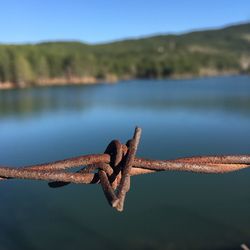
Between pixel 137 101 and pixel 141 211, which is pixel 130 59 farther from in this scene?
pixel 141 211

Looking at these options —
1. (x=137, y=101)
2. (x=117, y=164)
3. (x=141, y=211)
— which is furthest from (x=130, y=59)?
(x=117, y=164)

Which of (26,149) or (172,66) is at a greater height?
(26,149)

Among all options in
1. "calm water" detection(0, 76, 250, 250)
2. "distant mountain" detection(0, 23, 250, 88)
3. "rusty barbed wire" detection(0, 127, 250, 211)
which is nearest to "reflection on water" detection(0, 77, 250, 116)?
"calm water" detection(0, 76, 250, 250)

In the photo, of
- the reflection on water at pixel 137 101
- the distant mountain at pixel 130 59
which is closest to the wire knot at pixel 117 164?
the reflection on water at pixel 137 101

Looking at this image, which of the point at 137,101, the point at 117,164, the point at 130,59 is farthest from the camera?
the point at 130,59

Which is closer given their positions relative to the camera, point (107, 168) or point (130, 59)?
point (107, 168)

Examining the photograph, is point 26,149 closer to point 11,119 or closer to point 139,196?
point 139,196

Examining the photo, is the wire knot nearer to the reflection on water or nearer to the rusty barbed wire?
Answer: the rusty barbed wire

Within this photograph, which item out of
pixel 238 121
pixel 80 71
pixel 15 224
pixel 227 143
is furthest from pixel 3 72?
pixel 15 224
